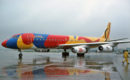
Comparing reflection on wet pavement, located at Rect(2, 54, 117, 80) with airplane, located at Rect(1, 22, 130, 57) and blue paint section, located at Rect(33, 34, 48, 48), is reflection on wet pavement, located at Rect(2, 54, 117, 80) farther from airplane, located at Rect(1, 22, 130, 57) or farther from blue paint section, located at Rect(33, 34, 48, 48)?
blue paint section, located at Rect(33, 34, 48, 48)

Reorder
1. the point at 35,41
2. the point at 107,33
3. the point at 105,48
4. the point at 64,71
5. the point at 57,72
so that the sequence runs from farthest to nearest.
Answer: the point at 107,33
the point at 105,48
the point at 35,41
the point at 64,71
the point at 57,72

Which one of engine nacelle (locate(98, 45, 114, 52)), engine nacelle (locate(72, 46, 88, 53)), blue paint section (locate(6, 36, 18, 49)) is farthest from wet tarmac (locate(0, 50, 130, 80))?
engine nacelle (locate(98, 45, 114, 52))

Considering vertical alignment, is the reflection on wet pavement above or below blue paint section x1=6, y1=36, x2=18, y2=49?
below

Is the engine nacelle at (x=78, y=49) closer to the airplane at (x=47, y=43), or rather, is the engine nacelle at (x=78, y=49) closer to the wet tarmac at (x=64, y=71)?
the airplane at (x=47, y=43)

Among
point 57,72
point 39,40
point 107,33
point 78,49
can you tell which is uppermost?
point 107,33

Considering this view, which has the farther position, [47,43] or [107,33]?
[107,33]

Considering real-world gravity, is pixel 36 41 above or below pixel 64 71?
above

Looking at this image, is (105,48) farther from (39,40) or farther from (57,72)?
(57,72)

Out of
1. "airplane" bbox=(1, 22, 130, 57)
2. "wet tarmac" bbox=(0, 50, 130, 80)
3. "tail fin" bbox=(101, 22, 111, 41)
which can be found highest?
"tail fin" bbox=(101, 22, 111, 41)

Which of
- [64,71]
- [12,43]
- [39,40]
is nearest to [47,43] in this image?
A: [39,40]

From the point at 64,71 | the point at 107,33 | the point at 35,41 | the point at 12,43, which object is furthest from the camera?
the point at 107,33

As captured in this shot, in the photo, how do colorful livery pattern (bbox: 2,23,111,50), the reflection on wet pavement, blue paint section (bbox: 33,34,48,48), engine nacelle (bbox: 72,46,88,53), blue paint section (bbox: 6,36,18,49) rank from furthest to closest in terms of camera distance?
engine nacelle (bbox: 72,46,88,53)
blue paint section (bbox: 33,34,48,48)
colorful livery pattern (bbox: 2,23,111,50)
blue paint section (bbox: 6,36,18,49)
the reflection on wet pavement

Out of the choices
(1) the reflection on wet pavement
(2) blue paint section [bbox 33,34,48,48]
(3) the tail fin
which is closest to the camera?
(1) the reflection on wet pavement

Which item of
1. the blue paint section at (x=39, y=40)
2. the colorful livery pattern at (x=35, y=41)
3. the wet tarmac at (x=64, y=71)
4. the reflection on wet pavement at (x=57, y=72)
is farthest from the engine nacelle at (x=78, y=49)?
the reflection on wet pavement at (x=57, y=72)
